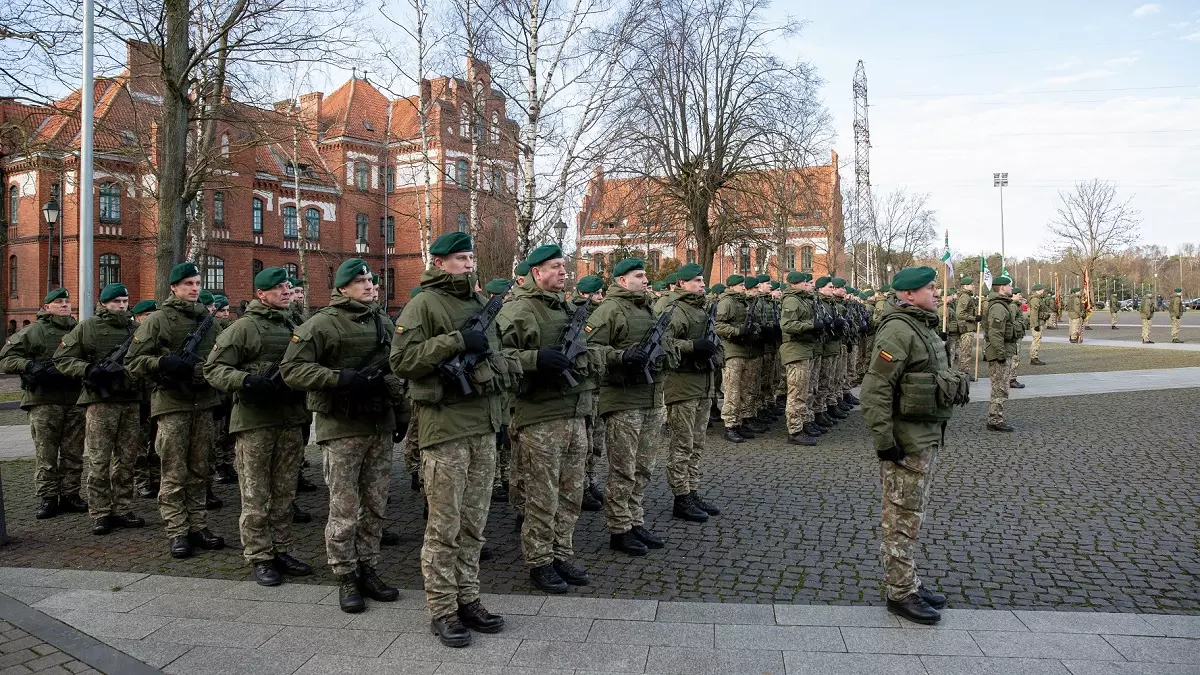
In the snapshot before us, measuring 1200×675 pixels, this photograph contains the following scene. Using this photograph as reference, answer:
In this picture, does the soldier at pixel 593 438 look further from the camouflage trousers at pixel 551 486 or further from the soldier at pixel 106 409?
the soldier at pixel 106 409

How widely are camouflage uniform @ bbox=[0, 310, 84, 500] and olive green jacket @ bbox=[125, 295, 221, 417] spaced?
54.2 inches

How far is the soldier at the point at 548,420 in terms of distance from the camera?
5.61 meters

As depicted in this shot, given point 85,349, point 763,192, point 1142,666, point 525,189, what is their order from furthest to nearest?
1. point 763,192
2. point 525,189
3. point 85,349
4. point 1142,666

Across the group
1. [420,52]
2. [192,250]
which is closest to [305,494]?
[420,52]

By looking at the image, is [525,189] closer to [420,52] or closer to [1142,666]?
[420,52]

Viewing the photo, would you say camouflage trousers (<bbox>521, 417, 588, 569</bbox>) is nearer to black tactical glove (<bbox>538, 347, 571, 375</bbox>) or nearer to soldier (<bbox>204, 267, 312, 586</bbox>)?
black tactical glove (<bbox>538, 347, 571, 375</bbox>)

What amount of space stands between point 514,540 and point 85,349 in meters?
4.55

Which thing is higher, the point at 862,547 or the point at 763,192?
the point at 763,192

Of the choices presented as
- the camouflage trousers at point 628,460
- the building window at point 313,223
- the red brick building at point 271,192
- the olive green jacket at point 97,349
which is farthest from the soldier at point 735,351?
the building window at point 313,223

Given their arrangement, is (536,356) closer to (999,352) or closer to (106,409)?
(106,409)

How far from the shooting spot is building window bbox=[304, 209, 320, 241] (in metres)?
51.5

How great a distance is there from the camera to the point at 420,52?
851 inches

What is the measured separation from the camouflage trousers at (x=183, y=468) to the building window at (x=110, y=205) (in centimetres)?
4082

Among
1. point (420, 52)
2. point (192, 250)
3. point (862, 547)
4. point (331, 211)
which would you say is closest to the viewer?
point (862, 547)
